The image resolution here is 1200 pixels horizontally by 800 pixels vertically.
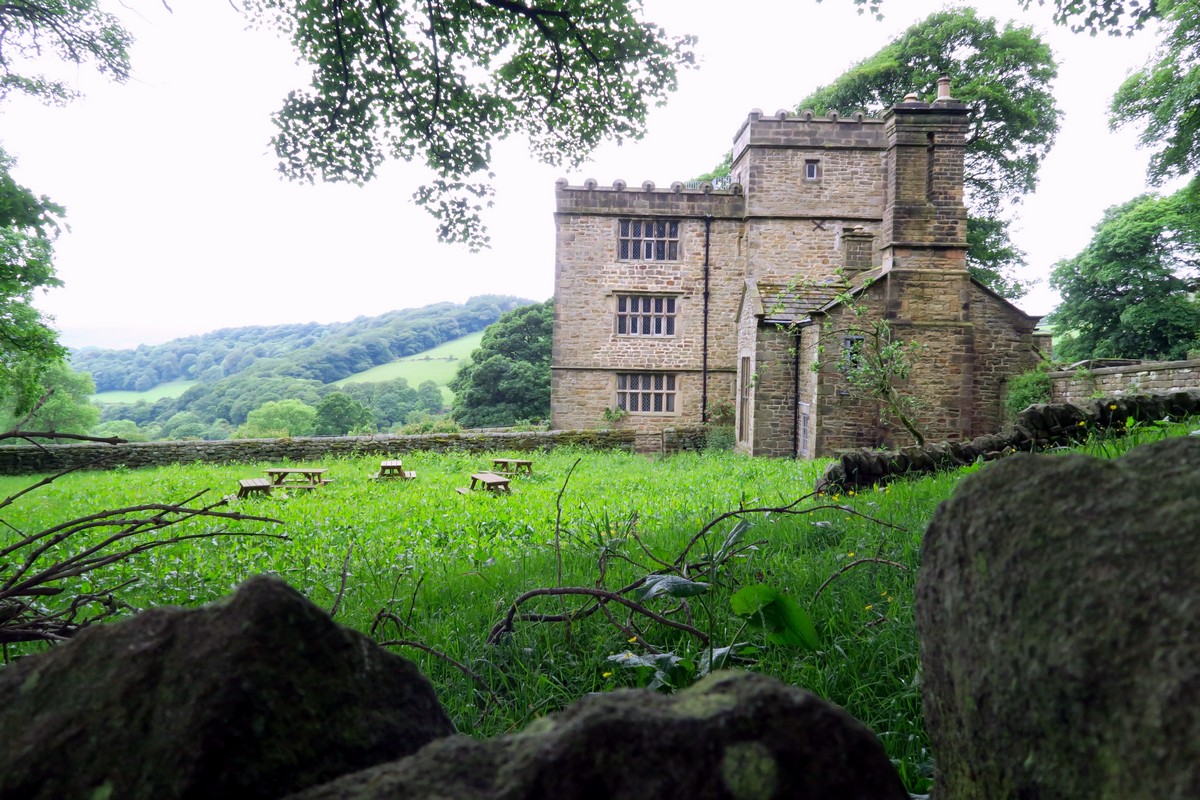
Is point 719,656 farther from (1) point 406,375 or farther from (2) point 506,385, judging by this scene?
(1) point 406,375

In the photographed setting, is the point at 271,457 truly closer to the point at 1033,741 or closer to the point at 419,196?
the point at 419,196

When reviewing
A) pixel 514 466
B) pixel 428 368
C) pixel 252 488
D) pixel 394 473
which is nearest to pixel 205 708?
pixel 252 488

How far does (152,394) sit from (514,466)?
6946 cm

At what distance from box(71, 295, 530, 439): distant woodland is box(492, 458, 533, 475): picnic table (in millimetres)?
26132

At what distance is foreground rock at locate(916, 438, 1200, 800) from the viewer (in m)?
0.77

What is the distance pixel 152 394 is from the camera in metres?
70.6

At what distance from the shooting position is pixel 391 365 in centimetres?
7675

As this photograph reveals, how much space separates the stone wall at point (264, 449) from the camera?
18406 mm

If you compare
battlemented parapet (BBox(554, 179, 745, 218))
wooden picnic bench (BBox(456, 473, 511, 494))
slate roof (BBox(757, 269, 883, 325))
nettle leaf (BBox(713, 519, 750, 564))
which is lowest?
wooden picnic bench (BBox(456, 473, 511, 494))

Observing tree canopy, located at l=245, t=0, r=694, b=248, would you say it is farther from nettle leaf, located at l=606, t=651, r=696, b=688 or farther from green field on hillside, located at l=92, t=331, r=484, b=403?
green field on hillside, located at l=92, t=331, r=484, b=403

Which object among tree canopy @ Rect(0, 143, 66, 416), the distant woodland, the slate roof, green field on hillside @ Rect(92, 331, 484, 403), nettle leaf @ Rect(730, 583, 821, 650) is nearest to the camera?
nettle leaf @ Rect(730, 583, 821, 650)

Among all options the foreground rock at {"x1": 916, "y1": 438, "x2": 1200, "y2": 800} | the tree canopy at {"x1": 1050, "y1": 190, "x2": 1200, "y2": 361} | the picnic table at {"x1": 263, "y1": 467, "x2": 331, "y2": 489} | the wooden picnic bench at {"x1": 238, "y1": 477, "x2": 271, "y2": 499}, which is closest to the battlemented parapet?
the picnic table at {"x1": 263, "y1": 467, "x2": 331, "y2": 489}

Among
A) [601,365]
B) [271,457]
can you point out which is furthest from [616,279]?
[271,457]

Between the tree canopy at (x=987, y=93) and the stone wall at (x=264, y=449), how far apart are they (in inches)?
754
